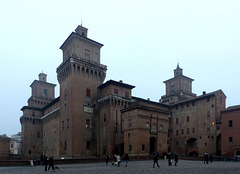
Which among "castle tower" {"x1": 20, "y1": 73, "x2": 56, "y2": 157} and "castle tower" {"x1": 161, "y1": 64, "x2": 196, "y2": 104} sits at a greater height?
"castle tower" {"x1": 161, "y1": 64, "x2": 196, "y2": 104}

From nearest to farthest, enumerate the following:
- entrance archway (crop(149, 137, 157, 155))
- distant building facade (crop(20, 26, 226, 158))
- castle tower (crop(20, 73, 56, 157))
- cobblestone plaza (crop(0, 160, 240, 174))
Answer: cobblestone plaza (crop(0, 160, 240, 174))
distant building facade (crop(20, 26, 226, 158))
entrance archway (crop(149, 137, 157, 155))
castle tower (crop(20, 73, 56, 157))

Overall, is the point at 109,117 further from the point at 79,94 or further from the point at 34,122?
the point at 34,122

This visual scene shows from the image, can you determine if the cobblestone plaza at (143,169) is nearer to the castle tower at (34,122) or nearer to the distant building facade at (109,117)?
the distant building facade at (109,117)

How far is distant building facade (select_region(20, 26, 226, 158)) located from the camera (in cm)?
4806

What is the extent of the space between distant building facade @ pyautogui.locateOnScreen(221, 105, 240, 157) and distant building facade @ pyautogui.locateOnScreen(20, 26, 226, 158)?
4602 mm

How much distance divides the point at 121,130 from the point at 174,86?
1371 inches

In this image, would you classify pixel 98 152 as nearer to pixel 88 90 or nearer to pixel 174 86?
pixel 88 90

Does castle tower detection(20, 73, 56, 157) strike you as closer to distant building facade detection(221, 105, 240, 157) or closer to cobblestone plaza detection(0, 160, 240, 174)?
cobblestone plaza detection(0, 160, 240, 174)

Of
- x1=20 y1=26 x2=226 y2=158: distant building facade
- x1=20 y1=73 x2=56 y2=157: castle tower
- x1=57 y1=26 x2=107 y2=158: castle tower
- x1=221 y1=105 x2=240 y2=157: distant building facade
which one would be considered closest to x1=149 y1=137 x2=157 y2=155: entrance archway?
x1=20 y1=26 x2=226 y2=158: distant building facade

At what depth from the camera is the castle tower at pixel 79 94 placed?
5161cm

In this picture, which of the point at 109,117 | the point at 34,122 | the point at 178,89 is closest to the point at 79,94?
the point at 109,117

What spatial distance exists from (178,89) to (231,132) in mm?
32044

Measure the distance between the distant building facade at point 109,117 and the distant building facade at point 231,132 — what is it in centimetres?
460

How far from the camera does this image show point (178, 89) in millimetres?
79062
